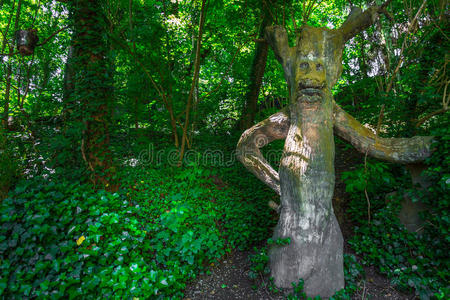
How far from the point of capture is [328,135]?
292 cm

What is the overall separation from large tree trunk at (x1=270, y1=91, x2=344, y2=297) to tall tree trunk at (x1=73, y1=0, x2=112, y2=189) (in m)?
2.84

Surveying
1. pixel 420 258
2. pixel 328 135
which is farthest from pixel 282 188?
pixel 420 258

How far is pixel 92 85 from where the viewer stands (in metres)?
3.45

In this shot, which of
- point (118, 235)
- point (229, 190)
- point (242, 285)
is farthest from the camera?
point (229, 190)

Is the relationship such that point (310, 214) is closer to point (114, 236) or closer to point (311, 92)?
point (311, 92)

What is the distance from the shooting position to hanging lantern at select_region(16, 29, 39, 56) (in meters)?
3.53

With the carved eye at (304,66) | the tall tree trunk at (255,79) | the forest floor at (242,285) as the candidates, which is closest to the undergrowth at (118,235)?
the forest floor at (242,285)

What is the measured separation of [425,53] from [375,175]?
2.20 meters

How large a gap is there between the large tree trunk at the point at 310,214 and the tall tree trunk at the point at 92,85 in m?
2.84

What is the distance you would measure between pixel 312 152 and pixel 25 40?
486 centimetres

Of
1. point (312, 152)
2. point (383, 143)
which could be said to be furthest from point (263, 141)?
point (383, 143)

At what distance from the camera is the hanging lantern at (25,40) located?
3.53 metres

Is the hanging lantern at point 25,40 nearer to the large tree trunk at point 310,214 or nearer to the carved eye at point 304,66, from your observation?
the carved eye at point 304,66

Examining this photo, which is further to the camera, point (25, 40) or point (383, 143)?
point (25, 40)
